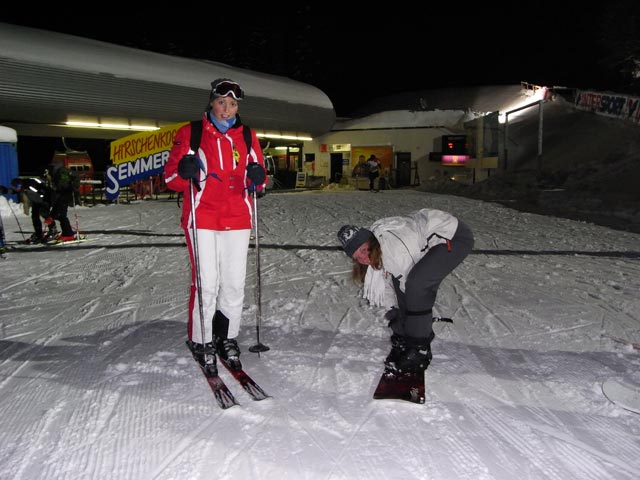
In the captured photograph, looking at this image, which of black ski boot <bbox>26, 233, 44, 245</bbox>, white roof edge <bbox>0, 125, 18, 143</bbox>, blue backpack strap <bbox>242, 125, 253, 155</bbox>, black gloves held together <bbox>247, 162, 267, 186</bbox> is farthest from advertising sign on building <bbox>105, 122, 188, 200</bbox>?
white roof edge <bbox>0, 125, 18, 143</bbox>

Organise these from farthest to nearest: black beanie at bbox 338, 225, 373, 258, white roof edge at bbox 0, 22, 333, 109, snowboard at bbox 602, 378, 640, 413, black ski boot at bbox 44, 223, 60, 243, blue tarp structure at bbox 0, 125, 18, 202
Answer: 1. white roof edge at bbox 0, 22, 333, 109
2. blue tarp structure at bbox 0, 125, 18, 202
3. black ski boot at bbox 44, 223, 60, 243
4. black beanie at bbox 338, 225, 373, 258
5. snowboard at bbox 602, 378, 640, 413

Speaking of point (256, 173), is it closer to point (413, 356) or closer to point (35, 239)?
point (413, 356)

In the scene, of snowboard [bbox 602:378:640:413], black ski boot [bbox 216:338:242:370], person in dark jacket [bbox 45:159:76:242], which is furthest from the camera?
person in dark jacket [bbox 45:159:76:242]

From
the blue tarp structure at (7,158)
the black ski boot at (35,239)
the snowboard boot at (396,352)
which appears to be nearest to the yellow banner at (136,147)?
the black ski boot at (35,239)

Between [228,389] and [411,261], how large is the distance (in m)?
1.38

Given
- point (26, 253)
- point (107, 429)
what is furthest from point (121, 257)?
point (107, 429)

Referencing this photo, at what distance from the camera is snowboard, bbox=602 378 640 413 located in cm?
285

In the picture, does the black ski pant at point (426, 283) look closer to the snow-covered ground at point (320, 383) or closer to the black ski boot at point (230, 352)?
the snow-covered ground at point (320, 383)

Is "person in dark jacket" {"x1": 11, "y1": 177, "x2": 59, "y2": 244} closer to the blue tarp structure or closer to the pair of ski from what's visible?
the pair of ski

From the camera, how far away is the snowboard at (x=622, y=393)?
285 cm

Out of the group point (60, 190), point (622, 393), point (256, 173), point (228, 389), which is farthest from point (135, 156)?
point (622, 393)

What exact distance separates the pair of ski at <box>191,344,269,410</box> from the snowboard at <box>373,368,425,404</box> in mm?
703

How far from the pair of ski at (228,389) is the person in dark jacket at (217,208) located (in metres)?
0.07

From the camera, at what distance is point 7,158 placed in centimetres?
1697
